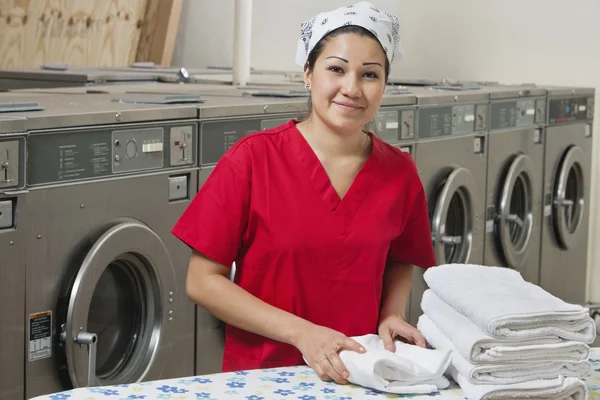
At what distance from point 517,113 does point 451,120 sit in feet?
1.89

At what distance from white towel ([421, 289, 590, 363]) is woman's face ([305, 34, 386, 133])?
1.48 ft

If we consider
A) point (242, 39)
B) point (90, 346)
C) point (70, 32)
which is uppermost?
point (70, 32)

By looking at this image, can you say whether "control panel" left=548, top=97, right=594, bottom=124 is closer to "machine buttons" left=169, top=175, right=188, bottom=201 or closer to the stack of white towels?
"machine buttons" left=169, top=175, right=188, bottom=201

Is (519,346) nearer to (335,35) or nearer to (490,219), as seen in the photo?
(335,35)

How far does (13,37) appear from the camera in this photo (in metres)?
4.81

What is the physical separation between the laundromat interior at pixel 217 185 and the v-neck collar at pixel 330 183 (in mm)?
85

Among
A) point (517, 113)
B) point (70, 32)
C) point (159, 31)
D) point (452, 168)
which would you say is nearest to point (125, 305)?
point (452, 168)

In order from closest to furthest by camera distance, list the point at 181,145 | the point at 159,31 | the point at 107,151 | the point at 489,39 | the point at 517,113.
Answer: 1. the point at 107,151
2. the point at 181,145
3. the point at 517,113
4. the point at 489,39
5. the point at 159,31

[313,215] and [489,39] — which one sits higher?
[489,39]

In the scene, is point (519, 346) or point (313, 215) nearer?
point (519, 346)

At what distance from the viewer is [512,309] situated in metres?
1.38

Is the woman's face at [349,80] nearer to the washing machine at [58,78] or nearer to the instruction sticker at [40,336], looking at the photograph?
the instruction sticker at [40,336]

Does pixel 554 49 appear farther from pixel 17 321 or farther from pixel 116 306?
pixel 17 321

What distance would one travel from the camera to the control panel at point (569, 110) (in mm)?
4531
